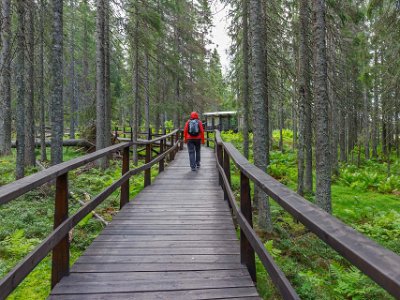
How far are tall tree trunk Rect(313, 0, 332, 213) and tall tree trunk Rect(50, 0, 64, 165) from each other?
6.26 metres

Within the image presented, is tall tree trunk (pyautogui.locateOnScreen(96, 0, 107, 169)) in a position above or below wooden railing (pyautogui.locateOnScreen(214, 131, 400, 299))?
above

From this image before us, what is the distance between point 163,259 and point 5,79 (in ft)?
41.8

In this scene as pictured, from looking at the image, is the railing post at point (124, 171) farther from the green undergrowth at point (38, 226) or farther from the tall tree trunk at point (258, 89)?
the tall tree trunk at point (258, 89)

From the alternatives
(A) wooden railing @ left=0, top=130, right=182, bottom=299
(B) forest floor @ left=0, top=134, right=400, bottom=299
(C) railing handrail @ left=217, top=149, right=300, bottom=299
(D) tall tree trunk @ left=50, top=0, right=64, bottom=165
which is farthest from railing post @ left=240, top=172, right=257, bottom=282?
(D) tall tree trunk @ left=50, top=0, right=64, bottom=165

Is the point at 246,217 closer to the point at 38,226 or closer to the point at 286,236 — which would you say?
the point at 286,236

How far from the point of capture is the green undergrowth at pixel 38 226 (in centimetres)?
488

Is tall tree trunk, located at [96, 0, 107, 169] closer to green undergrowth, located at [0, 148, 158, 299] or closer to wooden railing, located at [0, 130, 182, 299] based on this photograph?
green undergrowth, located at [0, 148, 158, 299]

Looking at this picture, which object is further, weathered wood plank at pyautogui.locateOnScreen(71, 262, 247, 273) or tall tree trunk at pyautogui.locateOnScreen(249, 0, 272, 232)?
tall tree trunk at pyautogui.locateOnScreen(249, 0, 272, 232)

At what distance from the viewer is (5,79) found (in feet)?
44.6

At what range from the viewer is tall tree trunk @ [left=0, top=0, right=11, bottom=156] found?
9.29 m

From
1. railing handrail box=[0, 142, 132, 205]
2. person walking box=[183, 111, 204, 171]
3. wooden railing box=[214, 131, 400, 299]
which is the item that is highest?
person walking box=[183, 111, 204, 171]

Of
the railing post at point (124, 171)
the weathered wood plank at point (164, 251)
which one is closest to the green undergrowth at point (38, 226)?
the railing post at point (124, 171)

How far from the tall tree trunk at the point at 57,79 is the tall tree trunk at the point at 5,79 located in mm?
1051

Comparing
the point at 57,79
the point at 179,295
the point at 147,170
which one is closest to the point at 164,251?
the point at 179,295
